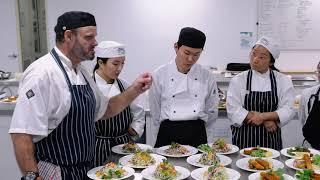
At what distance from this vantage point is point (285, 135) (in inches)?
152

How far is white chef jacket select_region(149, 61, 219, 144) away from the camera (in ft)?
8.81

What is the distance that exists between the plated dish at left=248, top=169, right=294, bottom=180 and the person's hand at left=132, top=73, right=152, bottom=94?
0.78 metres

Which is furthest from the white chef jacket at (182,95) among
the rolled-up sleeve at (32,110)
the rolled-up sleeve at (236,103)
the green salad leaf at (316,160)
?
the rolled-up sleeve at (32,110)

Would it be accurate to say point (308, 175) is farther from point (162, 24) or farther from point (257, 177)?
point (162, 24)

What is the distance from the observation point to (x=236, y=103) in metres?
2.81

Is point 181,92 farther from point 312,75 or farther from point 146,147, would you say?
point 312,75

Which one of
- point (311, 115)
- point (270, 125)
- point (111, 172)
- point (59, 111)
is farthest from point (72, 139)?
point (311, 115)

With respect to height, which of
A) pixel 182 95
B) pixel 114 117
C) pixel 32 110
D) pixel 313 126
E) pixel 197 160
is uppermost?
pixel 32 110

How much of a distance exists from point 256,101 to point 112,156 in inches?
44.6

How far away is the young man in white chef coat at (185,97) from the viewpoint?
8.61 feet

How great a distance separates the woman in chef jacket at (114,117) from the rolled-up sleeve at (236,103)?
65 centimetres

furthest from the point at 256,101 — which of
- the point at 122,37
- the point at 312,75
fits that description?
the point at 122,37

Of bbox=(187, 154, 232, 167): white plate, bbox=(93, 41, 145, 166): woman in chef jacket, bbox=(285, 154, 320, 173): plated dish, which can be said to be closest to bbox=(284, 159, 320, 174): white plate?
bbox=(285, 154, 320, 173): plated dish

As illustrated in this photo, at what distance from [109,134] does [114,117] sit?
0.12 metres
